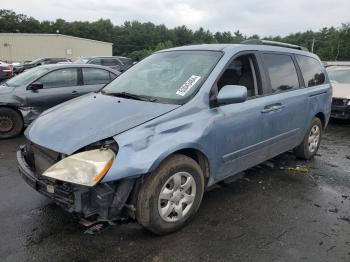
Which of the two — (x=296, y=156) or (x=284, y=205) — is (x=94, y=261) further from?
(x=296, y=156)

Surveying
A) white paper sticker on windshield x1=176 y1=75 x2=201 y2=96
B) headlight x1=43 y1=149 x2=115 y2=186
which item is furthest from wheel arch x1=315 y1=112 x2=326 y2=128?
headlight x1=43 y1=149 x2=115 y2=186

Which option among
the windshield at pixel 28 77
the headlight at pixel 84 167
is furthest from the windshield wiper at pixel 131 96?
the windshield at pixel 28 77

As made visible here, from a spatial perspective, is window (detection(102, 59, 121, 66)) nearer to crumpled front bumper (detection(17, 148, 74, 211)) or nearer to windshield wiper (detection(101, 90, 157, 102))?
windshield wiper (detection(101, 90, 157, 102))

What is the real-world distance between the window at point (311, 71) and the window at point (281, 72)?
304 millimetres

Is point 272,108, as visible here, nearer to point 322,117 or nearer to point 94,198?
point 322,117

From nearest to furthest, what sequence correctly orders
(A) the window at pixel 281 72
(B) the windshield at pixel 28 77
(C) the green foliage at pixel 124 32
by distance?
(A) the window at pixel 281 72
(B) the windshield at pixel 28 77
(C) the green foliage at pixel 124 32

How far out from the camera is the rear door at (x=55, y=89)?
24.5ft

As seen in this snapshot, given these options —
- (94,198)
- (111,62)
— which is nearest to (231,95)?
(94,198)

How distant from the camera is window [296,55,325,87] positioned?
5520 millimetres

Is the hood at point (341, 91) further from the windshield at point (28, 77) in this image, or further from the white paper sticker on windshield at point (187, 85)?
the windshield at point (28, 77)

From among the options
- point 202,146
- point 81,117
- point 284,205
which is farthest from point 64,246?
point 284,205

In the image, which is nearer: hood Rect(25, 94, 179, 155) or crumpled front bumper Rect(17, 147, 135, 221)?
crumpled front bumper Rect(17, 147, 135, 221)

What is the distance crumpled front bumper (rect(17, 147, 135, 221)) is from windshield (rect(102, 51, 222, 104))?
3.65ft


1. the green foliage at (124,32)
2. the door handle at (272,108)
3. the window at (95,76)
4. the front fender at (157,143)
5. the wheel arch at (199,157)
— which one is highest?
the green foliage at (124,32)
